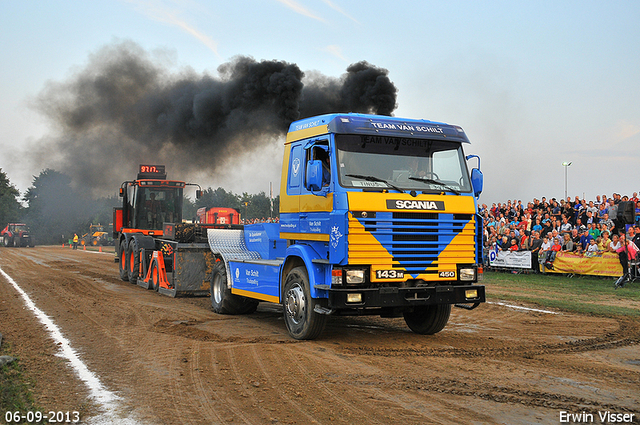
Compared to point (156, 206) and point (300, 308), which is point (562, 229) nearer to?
point (156, 206)

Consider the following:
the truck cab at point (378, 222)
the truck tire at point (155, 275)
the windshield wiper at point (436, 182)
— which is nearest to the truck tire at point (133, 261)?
the truck tire at point (155, 275)

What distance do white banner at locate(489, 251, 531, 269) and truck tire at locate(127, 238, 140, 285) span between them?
13200mm

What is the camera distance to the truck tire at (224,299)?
1094cm

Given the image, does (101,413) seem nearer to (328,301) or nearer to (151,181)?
(328,301)

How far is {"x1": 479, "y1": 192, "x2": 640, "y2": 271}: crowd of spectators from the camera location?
18.4 meters

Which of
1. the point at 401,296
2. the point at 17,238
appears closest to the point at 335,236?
the point at 401,296

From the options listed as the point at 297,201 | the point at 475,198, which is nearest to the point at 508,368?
the point at 475,198

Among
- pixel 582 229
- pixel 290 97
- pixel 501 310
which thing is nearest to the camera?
pixel 501 310

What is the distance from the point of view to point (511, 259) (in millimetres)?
21594

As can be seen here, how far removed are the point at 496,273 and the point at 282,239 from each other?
565 inches

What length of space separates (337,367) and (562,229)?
16927 millimetres

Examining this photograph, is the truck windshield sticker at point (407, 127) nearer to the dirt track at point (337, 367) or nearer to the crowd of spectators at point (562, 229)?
the dirt track at point (337, 367)

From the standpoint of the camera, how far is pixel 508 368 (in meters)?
6.56

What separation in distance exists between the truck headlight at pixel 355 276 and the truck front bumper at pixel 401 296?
0.12 meters
